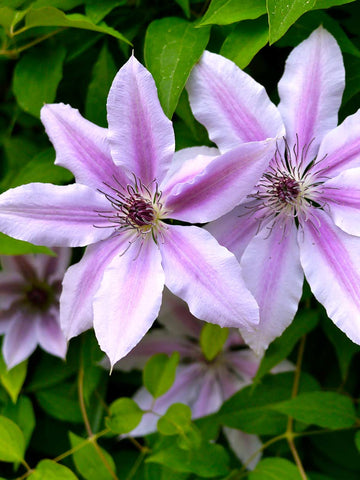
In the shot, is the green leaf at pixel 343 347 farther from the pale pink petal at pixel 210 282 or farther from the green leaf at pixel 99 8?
the green leaf at pixel 99 8

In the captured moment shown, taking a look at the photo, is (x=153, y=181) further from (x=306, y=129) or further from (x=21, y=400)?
(x=21, y=400)

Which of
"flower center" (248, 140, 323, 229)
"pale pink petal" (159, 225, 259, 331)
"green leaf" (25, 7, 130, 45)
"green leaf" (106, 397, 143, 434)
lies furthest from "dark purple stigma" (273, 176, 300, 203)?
"green leaf" (106, 397, 143, 434)

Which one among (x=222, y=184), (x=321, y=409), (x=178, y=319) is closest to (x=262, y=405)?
(x=321, y=409)

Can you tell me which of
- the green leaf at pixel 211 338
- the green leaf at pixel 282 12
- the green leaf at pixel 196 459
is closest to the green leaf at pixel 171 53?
the green leaf at pixel 282 12

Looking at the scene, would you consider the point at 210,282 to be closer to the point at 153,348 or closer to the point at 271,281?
the point at 271,281

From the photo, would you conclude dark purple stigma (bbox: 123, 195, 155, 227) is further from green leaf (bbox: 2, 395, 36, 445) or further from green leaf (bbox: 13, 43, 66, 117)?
green leaf (bbox: 2, 395, 36, 445)

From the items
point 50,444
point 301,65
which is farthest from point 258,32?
point 50,444
